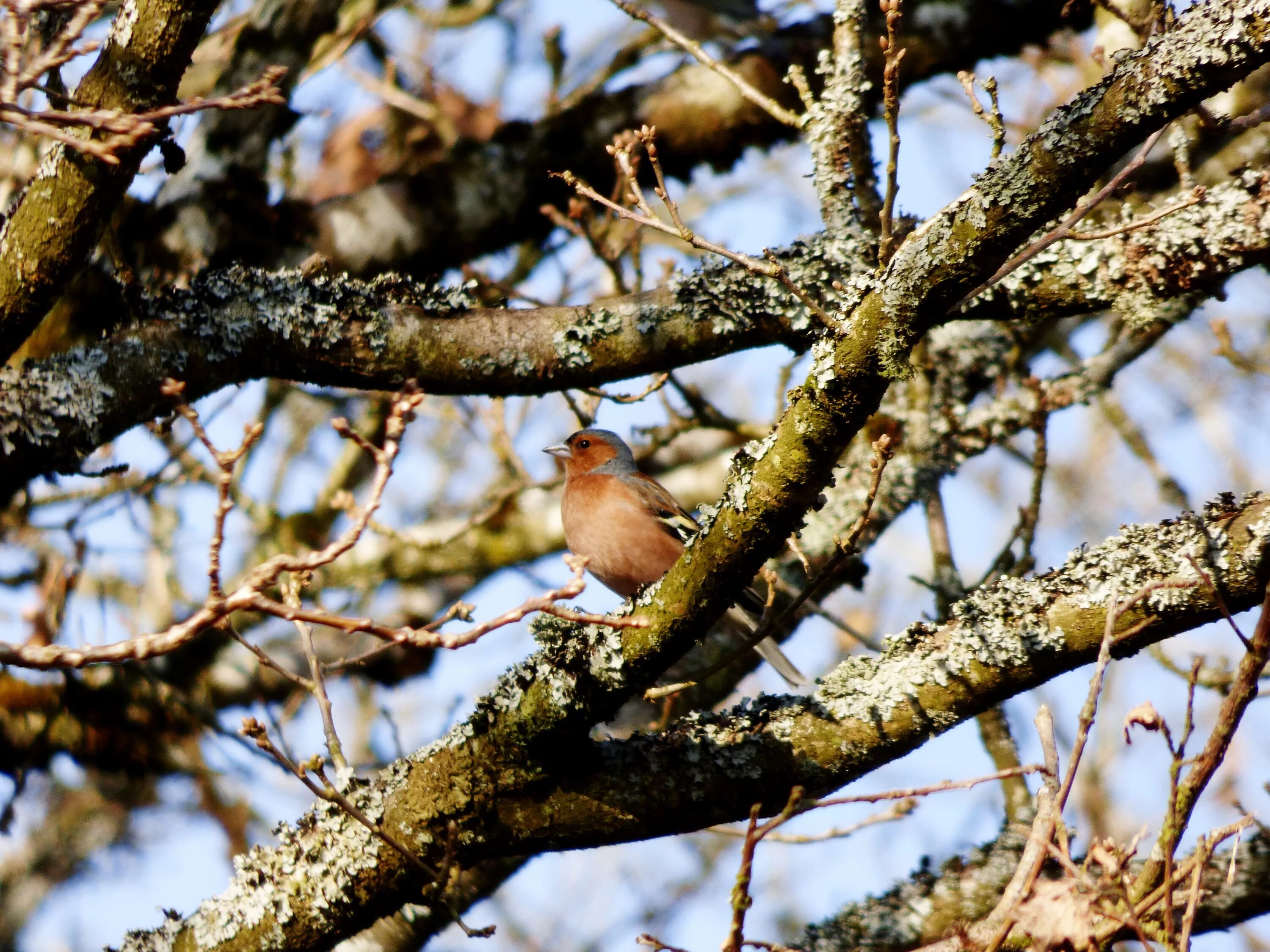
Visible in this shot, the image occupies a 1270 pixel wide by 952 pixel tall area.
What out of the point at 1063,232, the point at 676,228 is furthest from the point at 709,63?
the point at 1063,232

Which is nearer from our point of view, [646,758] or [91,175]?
[91,175]

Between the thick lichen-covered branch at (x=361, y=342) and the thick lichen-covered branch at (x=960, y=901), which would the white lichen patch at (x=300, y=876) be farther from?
the thick lichen-covered branch at (x=960, y=901)

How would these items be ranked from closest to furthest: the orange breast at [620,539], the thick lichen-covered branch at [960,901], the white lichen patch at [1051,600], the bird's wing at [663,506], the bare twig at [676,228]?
the bare twig at [676,228], the white lichen patch at [1051,600], the thick lichen-covered branch at [960,901], the orange breast at [620,539], the bird's wing at [663,506]

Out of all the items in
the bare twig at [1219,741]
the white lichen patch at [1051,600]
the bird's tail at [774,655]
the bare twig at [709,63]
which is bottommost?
the bare twig at [1219,741]

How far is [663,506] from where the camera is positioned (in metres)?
6.48

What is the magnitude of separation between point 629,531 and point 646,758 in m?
2.64

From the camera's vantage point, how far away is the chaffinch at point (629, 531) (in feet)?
20.2

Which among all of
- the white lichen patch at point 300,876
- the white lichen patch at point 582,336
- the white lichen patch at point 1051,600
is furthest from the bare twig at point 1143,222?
the white lichen patch at point 300,876

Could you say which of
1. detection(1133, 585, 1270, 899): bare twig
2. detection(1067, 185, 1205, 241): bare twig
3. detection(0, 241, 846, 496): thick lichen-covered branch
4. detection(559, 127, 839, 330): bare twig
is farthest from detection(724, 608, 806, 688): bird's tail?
detection(1133, 585, 1270, 899): bare twig

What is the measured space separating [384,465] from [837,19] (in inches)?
128

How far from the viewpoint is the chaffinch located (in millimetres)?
6156

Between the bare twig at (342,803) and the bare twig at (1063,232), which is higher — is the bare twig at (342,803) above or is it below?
below

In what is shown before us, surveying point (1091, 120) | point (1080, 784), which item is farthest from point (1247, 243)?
point (1080, 784)

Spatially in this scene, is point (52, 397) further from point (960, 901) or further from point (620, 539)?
point (960, 901)
